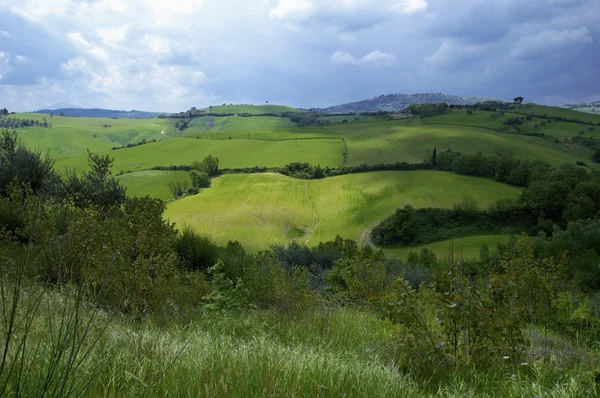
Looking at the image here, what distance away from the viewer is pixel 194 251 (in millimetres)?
13727

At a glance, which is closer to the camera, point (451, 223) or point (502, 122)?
point (451, 223)

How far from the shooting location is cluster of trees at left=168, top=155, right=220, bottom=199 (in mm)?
106250

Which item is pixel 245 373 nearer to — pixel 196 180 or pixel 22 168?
pixel 22 168

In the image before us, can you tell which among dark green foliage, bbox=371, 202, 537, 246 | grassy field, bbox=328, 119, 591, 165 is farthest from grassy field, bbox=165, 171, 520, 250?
grassy field, bbox=328, 119, 591, 165

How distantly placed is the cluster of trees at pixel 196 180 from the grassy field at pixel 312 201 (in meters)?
3.74

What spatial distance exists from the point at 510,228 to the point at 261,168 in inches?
2887

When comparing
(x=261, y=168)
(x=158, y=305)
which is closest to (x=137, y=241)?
(x=158, y=305)

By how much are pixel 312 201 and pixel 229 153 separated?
168 feet

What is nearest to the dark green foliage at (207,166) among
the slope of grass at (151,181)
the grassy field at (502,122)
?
the slope of grass at (151,181)

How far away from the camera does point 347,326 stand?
6.37 m

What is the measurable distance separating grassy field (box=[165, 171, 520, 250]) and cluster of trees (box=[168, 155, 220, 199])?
3.74m

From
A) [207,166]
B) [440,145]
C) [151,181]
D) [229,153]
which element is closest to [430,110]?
[440,145]

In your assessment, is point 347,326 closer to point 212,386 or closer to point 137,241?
point 212,386

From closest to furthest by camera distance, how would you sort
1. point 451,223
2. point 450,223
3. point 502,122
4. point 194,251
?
point 194,251, point 450,223, point 451,223, point 502,122
